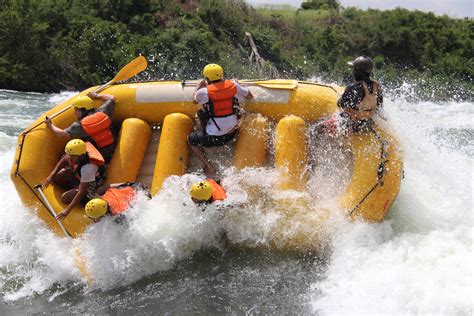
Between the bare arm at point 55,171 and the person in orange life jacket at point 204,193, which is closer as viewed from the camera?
the person in orange life jacket at point 204,193

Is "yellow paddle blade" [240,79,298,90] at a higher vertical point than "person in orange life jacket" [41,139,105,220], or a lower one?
higher

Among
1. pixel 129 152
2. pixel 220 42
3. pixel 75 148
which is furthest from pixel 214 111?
pixel 220 42

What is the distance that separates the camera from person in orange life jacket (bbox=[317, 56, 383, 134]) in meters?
4.64

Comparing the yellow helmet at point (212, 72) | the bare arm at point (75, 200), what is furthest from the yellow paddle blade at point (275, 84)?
the bare arm at point (75, 200)

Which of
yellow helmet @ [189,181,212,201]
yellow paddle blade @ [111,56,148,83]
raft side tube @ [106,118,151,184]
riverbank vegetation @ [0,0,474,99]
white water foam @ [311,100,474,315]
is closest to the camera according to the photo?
white water foam @ [311,100,474,315]

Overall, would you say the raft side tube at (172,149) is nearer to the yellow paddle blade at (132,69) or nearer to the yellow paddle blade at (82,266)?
the yellow paddle blade at (132,69)

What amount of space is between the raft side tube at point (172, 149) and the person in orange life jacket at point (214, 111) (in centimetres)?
12

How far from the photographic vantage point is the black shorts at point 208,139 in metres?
5.15

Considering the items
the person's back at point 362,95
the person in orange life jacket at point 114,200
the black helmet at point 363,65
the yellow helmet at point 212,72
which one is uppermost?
the black helmet at point 363,65

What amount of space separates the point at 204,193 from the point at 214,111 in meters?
0.90

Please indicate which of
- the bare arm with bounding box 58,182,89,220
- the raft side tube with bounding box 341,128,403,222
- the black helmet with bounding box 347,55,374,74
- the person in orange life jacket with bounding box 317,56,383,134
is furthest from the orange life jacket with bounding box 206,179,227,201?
the black helmet with bounding box 347,55,374,74

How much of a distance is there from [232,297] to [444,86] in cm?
1606

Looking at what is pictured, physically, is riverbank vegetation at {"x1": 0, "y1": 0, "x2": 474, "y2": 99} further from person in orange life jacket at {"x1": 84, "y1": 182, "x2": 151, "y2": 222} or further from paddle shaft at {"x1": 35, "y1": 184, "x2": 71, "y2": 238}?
person in orange life jacket at {"x1": 84, "y1": 182, "x2": 151, "y2": 222}

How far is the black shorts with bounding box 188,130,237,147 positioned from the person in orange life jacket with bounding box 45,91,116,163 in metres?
0.83
